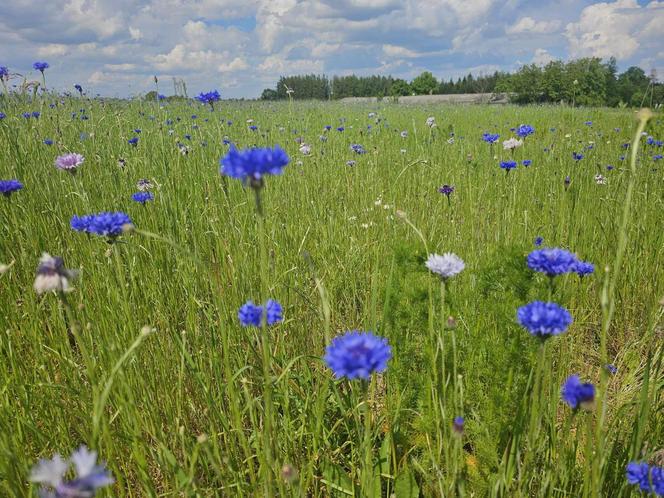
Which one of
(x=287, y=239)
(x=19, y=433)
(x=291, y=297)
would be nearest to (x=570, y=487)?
(x=291, y=297)

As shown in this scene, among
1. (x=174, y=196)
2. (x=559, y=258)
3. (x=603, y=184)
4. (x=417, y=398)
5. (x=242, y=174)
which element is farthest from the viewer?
(x=603, y=184)

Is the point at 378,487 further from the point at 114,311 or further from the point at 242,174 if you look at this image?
the point at 114,311

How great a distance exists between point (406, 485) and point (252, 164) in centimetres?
97

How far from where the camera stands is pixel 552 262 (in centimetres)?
112

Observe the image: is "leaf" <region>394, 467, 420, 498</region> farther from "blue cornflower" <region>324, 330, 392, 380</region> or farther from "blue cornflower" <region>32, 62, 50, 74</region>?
"blue cornflower" <region>32, 62, 50, 74</region>

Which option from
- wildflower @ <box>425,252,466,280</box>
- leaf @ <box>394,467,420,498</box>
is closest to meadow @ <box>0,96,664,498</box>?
leaf @ <box>394,467,420,498</box>

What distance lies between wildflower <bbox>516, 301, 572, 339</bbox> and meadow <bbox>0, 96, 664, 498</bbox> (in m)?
0.08

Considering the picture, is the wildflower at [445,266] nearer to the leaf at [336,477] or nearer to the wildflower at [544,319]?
the wildflower at [544,319]

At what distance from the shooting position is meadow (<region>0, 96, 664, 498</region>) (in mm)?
1072

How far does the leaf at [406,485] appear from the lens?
1.21 metres

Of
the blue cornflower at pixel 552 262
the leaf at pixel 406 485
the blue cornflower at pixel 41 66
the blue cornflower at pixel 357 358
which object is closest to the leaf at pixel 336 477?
the leaf at pixel 406 485

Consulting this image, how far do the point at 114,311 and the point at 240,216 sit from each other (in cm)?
112

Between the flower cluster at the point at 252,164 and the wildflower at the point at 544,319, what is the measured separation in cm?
62

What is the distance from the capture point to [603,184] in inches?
128
